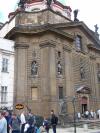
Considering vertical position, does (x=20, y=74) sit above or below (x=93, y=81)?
above

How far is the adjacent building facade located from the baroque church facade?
2.01ft

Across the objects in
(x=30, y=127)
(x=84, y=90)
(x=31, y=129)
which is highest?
(x=84, y=90)

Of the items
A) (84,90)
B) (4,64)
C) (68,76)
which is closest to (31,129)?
(4,64)

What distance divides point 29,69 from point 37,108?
4751 mm

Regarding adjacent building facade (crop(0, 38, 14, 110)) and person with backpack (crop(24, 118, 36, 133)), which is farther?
adjacent building facade (crop(0, 38, 14, 110))

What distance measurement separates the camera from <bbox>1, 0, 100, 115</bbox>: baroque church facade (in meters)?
28.3

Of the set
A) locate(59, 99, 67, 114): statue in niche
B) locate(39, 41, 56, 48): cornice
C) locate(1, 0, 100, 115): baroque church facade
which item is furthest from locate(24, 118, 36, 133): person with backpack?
locate(39, 41, 56, 48): cornice

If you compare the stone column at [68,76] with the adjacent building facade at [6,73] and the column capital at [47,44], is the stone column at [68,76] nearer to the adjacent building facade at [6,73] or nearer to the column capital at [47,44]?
the column capital at [47,44]

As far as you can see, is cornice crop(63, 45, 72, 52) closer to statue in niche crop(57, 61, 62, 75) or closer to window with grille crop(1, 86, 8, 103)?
statue in niche crop(57, 61, 62, 75)

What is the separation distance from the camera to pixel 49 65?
28688mm

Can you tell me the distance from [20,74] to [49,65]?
11.6 feet

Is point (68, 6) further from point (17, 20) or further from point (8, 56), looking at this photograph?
point (8, 56)

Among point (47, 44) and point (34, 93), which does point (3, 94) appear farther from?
point (47, 44)

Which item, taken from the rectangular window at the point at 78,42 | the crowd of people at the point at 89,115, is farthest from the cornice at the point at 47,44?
the crowd of people at the point at 89,115
